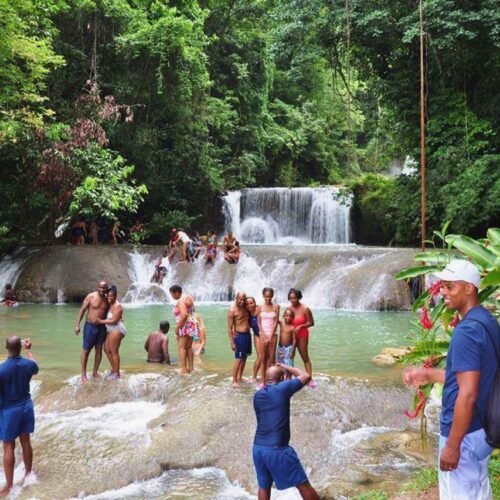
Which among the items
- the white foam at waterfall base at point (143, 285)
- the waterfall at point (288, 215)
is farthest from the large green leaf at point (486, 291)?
the waterfall at point (288, 215)

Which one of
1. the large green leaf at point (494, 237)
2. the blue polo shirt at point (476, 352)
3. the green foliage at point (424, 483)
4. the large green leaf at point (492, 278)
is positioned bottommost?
the green foliage at point (424, 483)

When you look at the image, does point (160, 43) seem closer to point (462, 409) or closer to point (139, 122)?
point (139, 122)

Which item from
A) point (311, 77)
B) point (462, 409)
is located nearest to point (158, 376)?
point (462, 409)

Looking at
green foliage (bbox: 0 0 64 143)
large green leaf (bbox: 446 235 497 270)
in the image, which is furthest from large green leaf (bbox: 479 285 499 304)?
green foliage (bbox: 0 0 64 143)

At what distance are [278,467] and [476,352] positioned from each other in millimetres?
2241

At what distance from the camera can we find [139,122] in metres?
24.0

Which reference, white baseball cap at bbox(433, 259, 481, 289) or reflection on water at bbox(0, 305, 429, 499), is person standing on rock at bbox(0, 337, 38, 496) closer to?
reflection on water at bbox(0, 305, 429, 499)

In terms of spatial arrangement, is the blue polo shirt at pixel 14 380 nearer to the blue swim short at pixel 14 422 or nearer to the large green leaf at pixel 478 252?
the blue swim short at pixel 14 422

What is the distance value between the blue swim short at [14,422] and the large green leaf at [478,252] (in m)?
4.33

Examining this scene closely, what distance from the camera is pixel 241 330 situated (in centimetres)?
763

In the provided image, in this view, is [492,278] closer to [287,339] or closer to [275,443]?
[275,443]

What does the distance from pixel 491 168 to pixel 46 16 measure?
625 inches

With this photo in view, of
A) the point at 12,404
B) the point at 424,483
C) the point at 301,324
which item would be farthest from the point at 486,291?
the point at 12,404

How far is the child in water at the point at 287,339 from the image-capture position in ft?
24.7
